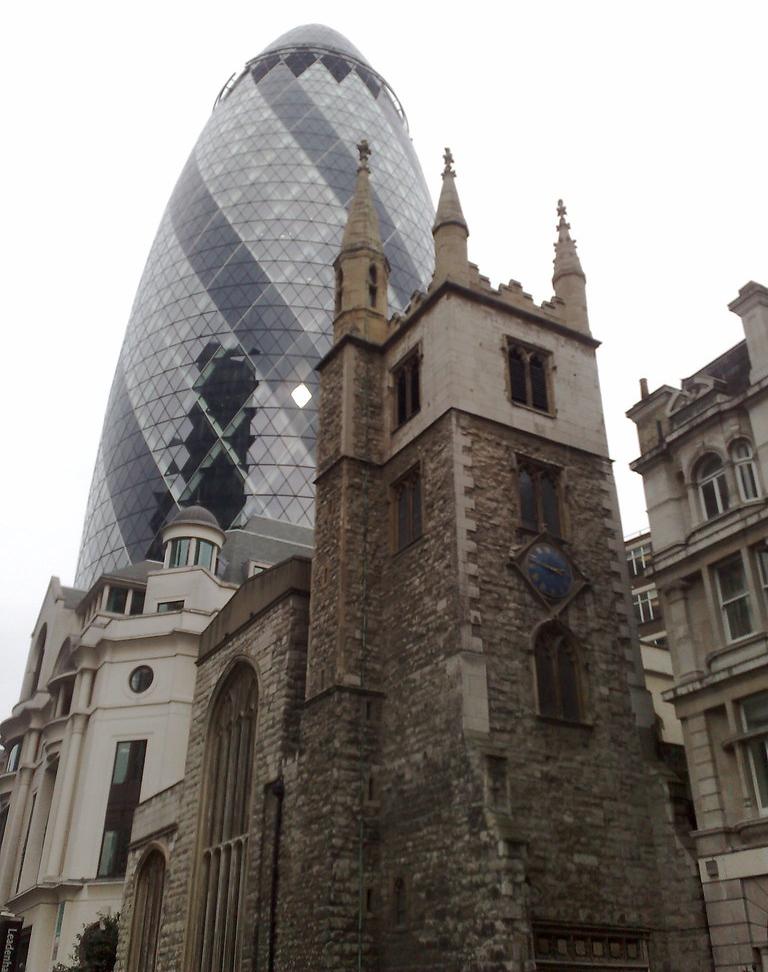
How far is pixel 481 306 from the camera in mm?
24875

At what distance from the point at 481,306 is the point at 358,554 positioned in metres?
6.61

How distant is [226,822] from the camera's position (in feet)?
81.3

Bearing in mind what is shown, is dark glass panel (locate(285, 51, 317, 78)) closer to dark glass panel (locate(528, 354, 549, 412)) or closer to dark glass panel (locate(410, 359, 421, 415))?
dark glass panel (locate(410, 359, 421, 415))

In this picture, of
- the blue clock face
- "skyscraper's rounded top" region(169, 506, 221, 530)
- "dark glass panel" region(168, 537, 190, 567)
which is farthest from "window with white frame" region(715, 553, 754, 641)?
"skyscraper's rounded top" region(169, 506, 221, 530)

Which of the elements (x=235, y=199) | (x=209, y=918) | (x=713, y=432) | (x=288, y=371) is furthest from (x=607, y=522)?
(x=235, y=199)

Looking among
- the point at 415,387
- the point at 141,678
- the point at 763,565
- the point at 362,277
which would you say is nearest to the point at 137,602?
the point at 141,678

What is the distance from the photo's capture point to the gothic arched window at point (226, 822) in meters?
23.2

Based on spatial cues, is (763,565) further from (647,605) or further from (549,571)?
(647,605)

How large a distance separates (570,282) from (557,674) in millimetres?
11109

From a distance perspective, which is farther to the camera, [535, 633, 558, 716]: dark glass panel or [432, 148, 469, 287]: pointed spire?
[432, 148, 469, 287]: pointed spire

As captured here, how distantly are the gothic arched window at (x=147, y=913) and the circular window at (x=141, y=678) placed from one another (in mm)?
10485

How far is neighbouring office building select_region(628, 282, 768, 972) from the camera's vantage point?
17.2 m

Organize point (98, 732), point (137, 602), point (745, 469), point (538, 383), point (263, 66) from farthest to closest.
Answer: point (263, 66) → point (137, 602) → point (98, 732) → point (538, 383) → point (745, 469)

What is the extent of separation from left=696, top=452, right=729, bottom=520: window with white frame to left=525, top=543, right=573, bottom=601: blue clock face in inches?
149
